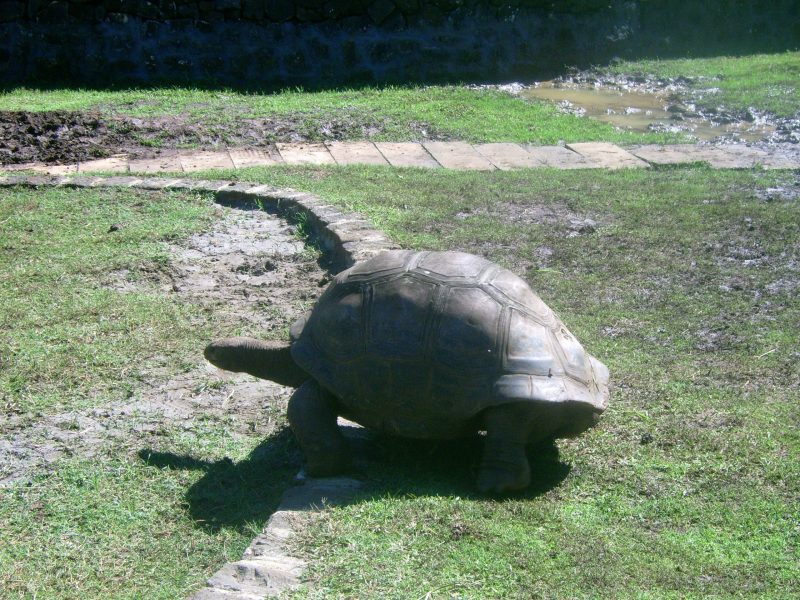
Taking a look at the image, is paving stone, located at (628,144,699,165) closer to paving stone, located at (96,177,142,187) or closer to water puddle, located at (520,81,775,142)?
water puddle, located at (520,81,775,142)

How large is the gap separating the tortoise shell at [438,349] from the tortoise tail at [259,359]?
11.4 inches

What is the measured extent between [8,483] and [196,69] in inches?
348

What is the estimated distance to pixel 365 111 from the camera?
10.6 metres

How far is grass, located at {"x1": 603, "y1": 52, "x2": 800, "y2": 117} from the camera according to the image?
11219 millimetres

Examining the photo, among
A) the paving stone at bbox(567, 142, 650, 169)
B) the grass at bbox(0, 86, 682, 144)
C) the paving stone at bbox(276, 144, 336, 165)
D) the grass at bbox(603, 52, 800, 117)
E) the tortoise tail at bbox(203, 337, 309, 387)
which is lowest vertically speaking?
the tortoise tail at bbox(203, 337, 309, 387)

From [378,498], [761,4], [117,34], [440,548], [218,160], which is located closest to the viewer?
[440,548]

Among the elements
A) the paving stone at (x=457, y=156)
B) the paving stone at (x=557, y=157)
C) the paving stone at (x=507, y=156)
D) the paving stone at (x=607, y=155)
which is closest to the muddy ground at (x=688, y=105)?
the paving stone at (x=607, y=155)

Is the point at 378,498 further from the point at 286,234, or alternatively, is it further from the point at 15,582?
the point at 286,234

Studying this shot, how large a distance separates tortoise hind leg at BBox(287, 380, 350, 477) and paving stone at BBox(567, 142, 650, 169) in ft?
17.4

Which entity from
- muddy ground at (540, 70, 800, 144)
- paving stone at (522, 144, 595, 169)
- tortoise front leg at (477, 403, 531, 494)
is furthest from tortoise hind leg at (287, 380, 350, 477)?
muddy ground at (540, 70, 800, 144)

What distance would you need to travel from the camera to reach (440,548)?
11.1ft

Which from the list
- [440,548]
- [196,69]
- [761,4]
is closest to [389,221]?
[440,548]

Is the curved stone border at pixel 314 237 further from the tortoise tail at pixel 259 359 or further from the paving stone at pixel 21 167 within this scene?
the tortoise tail at pixel 259 359

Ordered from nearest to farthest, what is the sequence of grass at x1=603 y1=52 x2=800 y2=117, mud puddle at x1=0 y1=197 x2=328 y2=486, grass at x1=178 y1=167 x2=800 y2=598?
grass at x1=178 y1=167 x2=800 y2=598 → mud puddle at x1=0 y1=197 x2=328 y2=486 → grass at x1=603 y1=52 x2=800 y2=117
